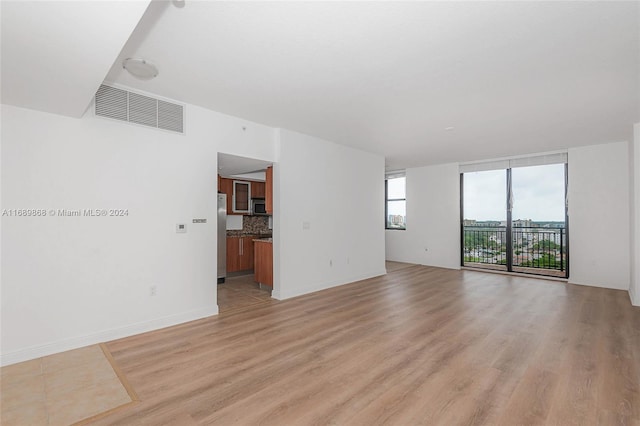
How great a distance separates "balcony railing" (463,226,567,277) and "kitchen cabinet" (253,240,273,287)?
17.1ft

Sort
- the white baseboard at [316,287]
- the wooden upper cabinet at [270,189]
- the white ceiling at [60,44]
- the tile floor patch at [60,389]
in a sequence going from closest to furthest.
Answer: the white ceiling at [60,44], the tile floor patch at [60,389], the white baseboard at [316,287], the wooden upper cabinet at [270,189]

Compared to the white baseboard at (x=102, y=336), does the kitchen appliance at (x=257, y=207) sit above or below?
above

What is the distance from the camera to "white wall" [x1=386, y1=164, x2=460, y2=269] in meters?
7.77

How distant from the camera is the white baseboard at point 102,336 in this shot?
9.08 ft

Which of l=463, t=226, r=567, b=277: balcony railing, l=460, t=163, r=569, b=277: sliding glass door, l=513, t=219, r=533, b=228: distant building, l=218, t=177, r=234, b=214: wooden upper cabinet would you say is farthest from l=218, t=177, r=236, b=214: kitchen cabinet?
l=513, t=219, r=533, b=228: distant building

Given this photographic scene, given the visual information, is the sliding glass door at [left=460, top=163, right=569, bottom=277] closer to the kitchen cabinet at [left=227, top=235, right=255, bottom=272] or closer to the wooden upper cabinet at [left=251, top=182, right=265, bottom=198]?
the wooden upper cabinet at [left=251, top=182, right=265, bottom=198]

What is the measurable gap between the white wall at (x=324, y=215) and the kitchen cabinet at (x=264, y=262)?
35 centimetres

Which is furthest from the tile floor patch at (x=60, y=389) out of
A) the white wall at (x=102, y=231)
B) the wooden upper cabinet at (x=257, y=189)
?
the wooden upper cabinet at (x=257, y=189)

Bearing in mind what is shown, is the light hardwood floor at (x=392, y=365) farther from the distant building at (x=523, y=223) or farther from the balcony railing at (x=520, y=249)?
the distant building at (x=523, y=223)

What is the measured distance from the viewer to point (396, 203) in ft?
29.9

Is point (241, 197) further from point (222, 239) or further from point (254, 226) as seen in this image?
point (222, 239)

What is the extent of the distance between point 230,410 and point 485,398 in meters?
1.82

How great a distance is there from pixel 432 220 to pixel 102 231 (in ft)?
23.9

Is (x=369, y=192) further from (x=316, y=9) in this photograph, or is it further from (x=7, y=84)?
(x=7, y=84)
